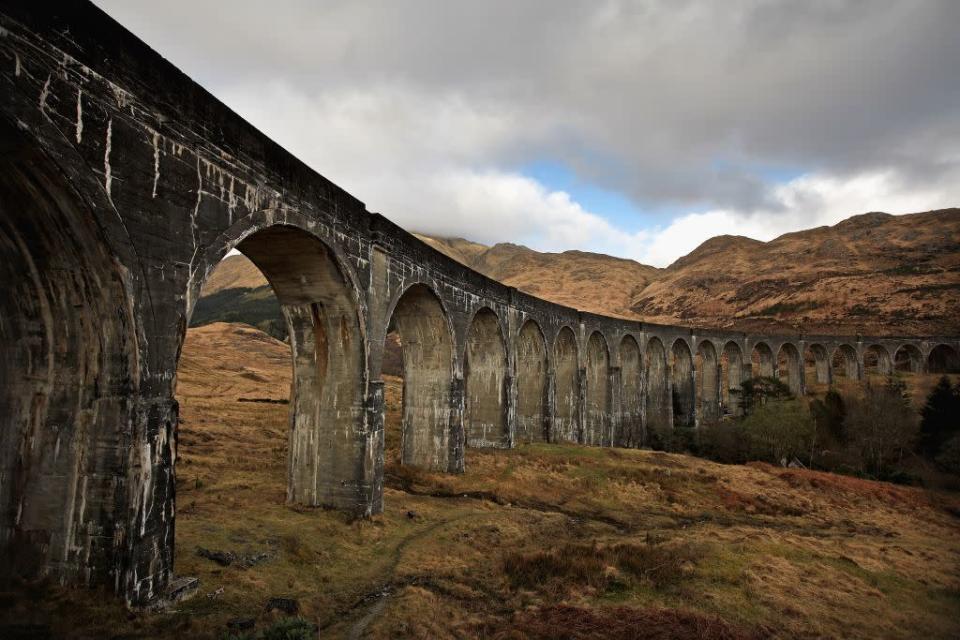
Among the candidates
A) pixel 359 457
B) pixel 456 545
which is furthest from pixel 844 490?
pixel 359 457

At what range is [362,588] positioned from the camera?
337 inches

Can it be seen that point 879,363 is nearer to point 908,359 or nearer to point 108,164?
point 908,359

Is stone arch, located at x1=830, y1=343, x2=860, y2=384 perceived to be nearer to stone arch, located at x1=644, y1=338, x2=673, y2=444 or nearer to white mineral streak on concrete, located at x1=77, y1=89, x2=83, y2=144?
stone arch, located at x1=644, y1=338, x2=673, y2=444

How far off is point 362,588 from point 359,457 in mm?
3461

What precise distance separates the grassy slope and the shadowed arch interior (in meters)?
0.77

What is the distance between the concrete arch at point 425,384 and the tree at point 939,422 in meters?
28.4

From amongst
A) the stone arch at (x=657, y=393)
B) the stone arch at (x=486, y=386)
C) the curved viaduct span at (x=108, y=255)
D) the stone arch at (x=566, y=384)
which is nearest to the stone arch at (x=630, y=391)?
the stone arch at (x=657, y=393)

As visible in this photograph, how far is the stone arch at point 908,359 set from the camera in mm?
50219

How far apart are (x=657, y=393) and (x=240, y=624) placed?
35.8 metres

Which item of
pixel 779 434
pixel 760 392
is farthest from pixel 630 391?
pixel 779 434

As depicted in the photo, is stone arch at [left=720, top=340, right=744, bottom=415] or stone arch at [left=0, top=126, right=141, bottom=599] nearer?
stone arch at [left=0, top=126, right=141, bottom=599]

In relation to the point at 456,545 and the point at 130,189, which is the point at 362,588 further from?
the point at 130,189

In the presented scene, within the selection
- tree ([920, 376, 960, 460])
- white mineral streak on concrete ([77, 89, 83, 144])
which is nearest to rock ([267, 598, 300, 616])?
white mineral streak on concrete ([77, 89, 83, 144])

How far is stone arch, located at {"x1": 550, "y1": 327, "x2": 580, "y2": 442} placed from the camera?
2834 cm
